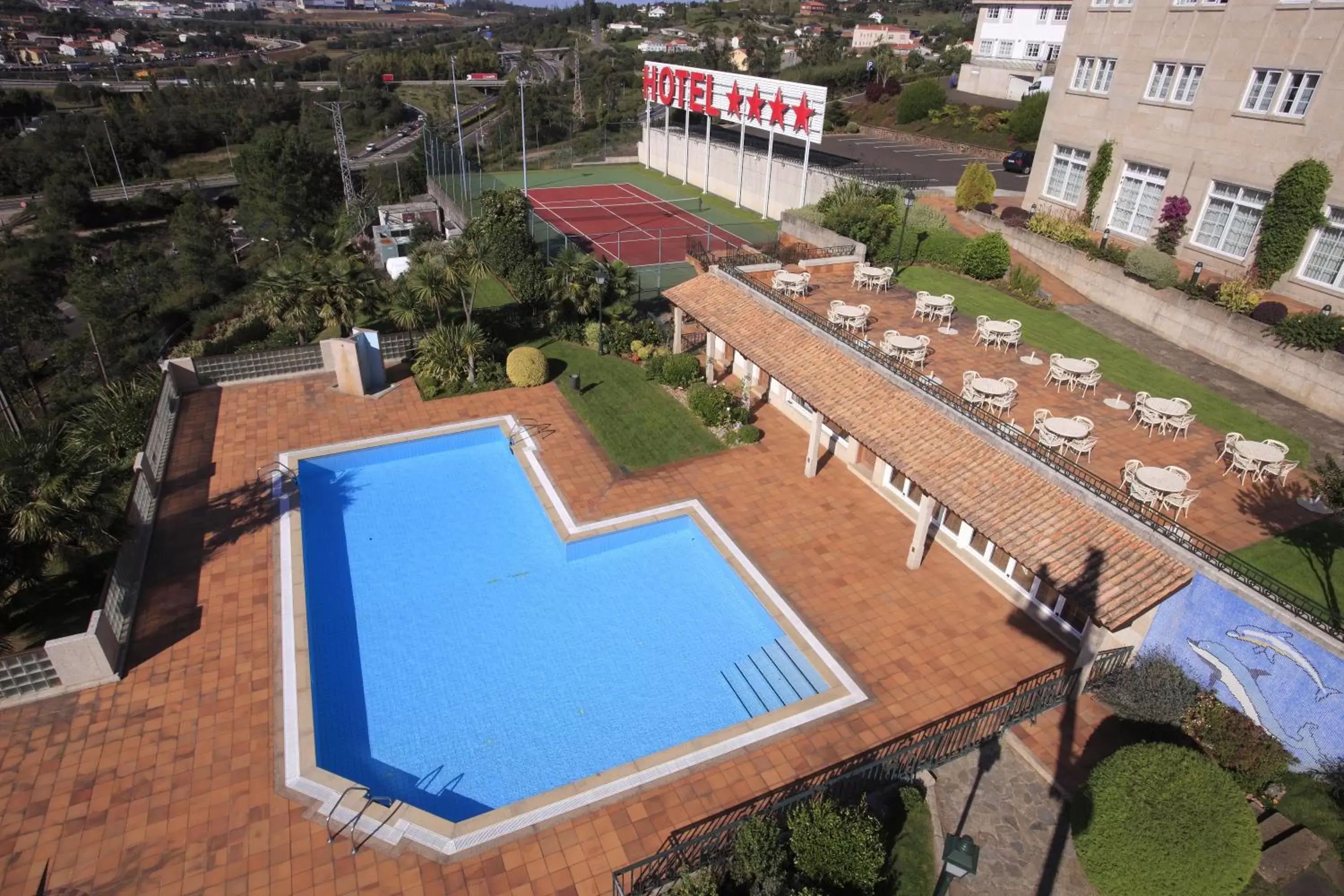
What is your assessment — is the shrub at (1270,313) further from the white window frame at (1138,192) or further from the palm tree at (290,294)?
the palm tree at (290,294)

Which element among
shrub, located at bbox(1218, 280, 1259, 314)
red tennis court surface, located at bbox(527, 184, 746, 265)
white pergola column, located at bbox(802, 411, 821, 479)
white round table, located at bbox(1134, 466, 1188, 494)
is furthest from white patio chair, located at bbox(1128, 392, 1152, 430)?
red tennis court surface, located at bbox(527, 184, 746, 265)

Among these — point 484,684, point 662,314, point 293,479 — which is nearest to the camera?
point 484,684

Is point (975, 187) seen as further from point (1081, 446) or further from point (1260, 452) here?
point (1081, 446)

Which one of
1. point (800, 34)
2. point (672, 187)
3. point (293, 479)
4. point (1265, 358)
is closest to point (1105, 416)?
point (1265, 358)

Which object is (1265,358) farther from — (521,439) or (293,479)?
(293,479)

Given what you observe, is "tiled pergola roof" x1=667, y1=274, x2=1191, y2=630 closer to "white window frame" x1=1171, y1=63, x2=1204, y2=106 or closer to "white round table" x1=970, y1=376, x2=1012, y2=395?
"white round table" x1=970, y1=376, x2=1012, y2=395

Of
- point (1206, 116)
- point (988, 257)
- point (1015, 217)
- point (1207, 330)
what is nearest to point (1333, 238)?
point (1207, 330)
